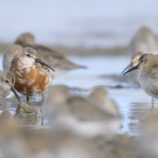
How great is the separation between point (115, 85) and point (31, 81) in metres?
3.01

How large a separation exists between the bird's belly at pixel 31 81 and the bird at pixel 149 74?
65.4 inches

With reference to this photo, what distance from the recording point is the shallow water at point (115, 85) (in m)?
9.10

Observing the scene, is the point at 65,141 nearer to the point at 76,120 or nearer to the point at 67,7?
the point at 76,120

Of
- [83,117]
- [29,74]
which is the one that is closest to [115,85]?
[29,74]

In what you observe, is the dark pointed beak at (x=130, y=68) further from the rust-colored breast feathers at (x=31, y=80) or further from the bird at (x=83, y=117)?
the bird at (x=83, y=117)

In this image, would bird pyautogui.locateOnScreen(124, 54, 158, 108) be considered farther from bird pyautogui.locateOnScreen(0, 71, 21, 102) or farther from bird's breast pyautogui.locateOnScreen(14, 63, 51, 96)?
bird pyautogui.locateOnScreen(0, 71, 21, 102)

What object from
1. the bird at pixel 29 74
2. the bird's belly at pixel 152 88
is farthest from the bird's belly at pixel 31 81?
the bird's belly at pixel 152 88

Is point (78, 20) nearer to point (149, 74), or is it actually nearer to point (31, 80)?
point (31, 80)

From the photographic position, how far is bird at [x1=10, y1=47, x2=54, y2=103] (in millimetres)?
10328

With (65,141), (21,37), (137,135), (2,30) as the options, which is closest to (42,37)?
(2,30)

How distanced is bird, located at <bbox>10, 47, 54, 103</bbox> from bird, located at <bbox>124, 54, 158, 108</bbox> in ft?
5.38

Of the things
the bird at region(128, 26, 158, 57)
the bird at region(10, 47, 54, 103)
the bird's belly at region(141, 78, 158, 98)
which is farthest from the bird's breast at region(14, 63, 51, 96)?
the bird at region(128, 26, 158, 57)

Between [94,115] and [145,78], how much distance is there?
3.18 metres

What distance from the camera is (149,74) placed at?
396 inches
